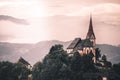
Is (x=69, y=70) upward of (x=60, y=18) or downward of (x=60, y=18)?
downward

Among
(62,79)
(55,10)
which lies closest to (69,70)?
(62,79)

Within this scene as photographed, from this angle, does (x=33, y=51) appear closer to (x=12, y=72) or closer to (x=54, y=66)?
(x=54, y=66)

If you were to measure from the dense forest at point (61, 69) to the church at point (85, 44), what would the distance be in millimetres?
302

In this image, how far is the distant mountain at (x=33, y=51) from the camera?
19.1 meters

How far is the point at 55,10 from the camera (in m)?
19.1

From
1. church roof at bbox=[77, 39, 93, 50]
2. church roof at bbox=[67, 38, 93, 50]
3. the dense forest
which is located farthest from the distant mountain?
church roof at bbox=[77, 39, 93, 50]

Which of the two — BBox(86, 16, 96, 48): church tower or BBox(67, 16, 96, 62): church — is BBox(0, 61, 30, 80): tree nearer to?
BBox(67, 16, 96, 62): church

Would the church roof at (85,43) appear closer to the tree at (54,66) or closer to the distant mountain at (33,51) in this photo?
the tree at (54,66)

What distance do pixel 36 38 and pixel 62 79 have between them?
1.29 m

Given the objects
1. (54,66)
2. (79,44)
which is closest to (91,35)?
(54,66)

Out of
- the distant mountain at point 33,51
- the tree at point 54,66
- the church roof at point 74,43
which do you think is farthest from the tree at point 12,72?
the church roof at point 74,43

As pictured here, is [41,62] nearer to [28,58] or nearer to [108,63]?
[28,58]

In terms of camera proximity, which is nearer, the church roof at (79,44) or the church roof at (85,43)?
the church roof at (79,44)

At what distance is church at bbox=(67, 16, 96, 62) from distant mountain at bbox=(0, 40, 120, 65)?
0.34 metres
